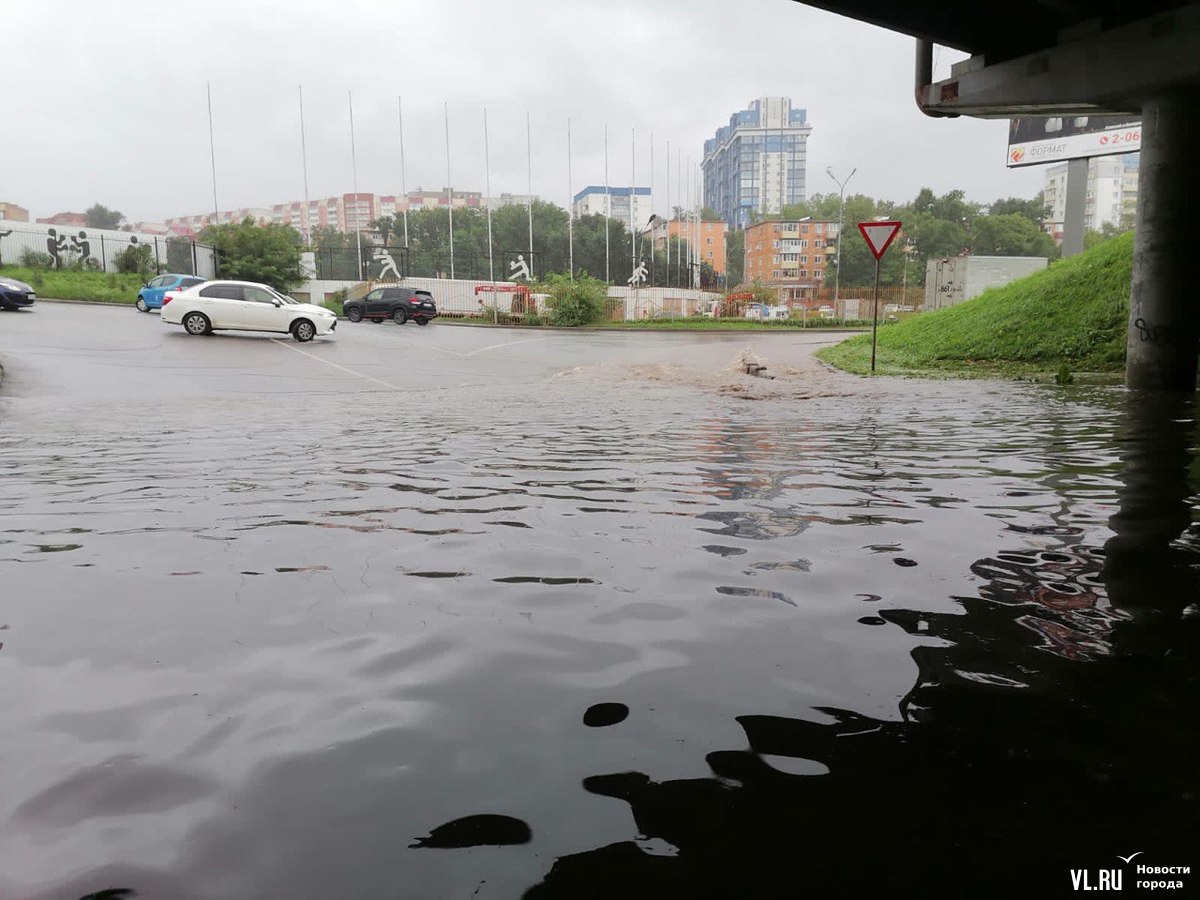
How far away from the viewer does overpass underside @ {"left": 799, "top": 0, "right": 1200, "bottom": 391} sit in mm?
12516

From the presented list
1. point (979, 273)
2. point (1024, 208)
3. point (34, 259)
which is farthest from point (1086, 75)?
point (1024, 208)

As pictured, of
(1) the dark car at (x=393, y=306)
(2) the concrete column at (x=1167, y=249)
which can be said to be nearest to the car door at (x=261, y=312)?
(1) the dark car at (x=393, y=306)

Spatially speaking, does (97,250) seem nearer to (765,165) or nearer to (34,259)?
(34,259)

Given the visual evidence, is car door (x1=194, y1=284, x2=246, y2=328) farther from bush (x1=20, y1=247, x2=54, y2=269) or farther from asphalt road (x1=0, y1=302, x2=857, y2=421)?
bush (x1=20, y1=247, x2=54, y2=269)

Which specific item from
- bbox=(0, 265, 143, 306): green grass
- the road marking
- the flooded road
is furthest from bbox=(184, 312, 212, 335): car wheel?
the flooded road

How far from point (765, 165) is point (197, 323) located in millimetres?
154795

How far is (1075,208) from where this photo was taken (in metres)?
36.0

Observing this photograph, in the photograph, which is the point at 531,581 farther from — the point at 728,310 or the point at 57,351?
the point at 728,310

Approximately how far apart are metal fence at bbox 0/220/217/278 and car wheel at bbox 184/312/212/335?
21432 mm

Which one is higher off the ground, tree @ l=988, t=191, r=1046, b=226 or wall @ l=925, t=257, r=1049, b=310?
tree @ l=988, t=191, r=1046, b=226

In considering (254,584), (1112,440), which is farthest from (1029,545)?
(1112,440)

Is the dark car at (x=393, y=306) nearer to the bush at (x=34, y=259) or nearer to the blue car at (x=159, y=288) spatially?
the blue car at (x=159, y=288)

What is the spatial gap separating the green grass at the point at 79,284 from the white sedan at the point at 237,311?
40.5 ft

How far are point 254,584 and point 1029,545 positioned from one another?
3.75 meters
